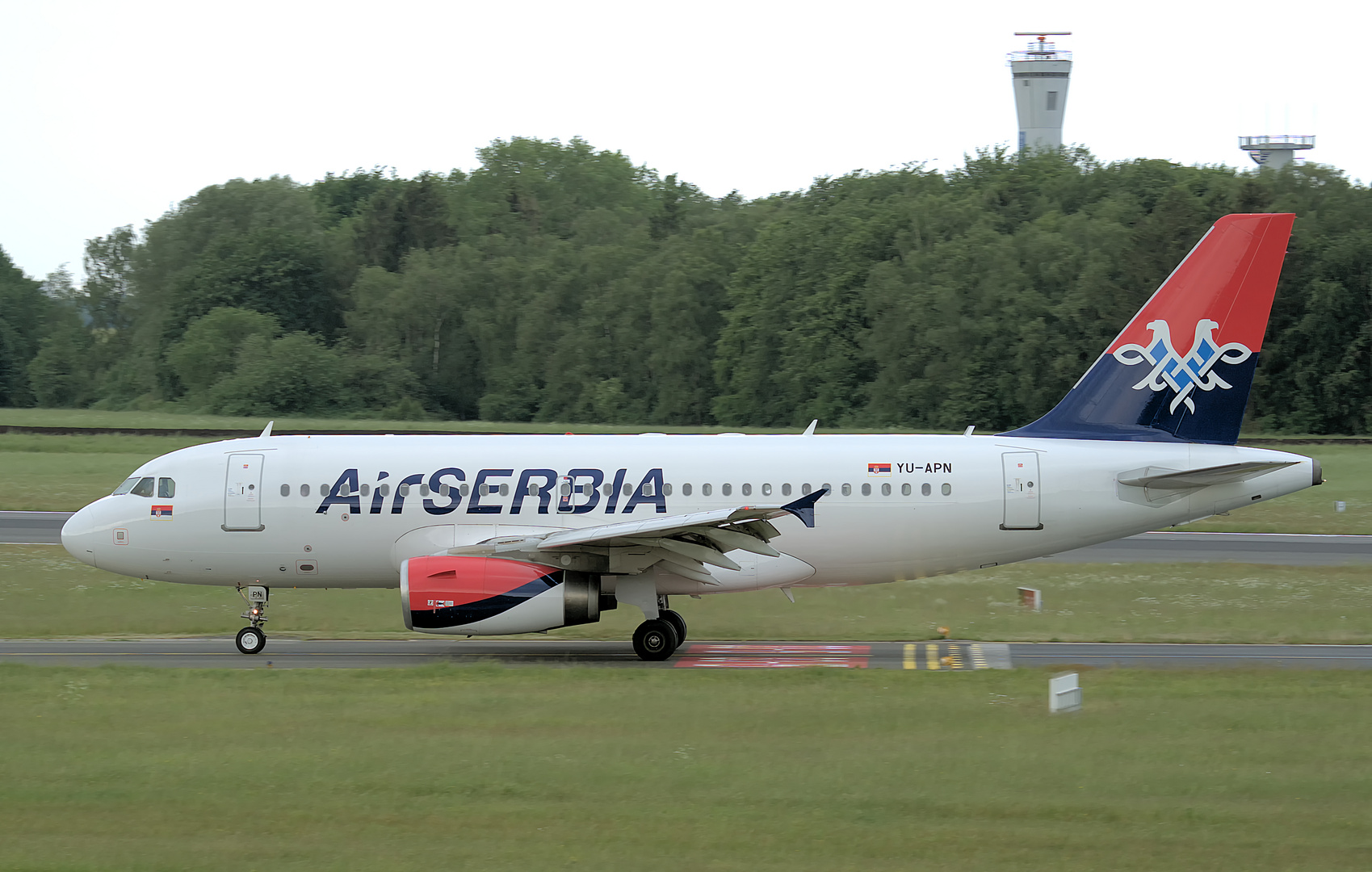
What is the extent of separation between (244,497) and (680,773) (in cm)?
1161

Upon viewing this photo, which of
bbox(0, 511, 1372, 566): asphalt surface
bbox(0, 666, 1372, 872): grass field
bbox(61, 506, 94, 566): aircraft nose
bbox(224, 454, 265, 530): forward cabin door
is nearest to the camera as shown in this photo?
bbox(0, 666, 1372, 872): grass field

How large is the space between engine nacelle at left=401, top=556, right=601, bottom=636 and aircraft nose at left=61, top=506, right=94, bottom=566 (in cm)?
567

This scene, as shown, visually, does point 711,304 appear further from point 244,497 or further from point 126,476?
point 244,497

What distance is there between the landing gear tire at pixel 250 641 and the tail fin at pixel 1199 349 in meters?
13.4

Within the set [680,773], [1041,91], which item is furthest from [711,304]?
[680,773]

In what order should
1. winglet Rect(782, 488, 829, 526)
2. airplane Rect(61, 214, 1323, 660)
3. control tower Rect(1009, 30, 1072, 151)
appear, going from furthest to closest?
control tower Rect(1009, 30, 1072, 151), airplane Rect(61, 214, 1323, 660), winglet Rect(782, 488, 829, 526)

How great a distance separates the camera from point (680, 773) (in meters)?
13.3

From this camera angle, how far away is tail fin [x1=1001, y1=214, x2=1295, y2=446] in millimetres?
22500

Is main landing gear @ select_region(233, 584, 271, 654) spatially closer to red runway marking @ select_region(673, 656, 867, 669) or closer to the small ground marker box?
red runway marking @ select_region(673, 656, 867, 669)

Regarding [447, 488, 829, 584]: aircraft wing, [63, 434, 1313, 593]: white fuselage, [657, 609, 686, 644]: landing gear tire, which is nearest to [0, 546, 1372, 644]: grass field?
[657, 609, 686, 644]: landing gear tire

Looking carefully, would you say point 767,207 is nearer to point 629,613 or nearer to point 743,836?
point 629,613

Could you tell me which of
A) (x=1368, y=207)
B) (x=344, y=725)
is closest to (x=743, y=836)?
(x=344, y=725)

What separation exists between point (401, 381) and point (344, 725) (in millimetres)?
65680

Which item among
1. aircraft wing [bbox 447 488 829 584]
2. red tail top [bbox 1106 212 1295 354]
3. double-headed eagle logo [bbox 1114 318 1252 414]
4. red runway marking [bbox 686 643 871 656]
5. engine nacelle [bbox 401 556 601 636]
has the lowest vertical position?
red runway marking [bbox 686 643 871 656]
